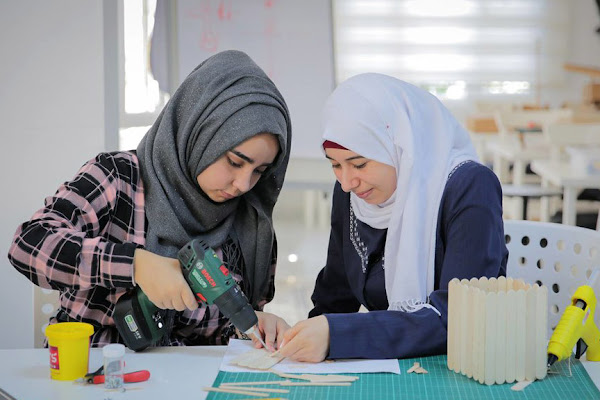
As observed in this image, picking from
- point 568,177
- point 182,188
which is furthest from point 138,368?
point 568,177

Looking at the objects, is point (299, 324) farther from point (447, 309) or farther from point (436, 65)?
point (436, 65)

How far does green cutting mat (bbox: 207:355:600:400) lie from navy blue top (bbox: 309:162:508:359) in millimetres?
87

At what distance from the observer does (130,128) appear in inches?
114

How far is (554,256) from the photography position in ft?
7.22

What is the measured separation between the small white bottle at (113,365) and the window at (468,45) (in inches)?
322

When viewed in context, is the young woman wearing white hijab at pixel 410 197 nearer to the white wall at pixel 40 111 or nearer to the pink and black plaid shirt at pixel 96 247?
the pink and black plaid shirt at pixel 96 247

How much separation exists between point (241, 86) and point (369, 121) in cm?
30

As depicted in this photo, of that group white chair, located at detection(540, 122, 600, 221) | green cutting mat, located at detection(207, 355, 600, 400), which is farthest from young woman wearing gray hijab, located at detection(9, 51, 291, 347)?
white chair, located at detection(540, 122, 600, 221)

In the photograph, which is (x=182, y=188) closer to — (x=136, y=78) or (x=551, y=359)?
(x=551, y=359)

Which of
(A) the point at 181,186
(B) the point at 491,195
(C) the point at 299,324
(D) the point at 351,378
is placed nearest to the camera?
(D) the point at 351,378

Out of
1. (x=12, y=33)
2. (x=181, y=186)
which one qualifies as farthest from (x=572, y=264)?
(x=12, y=33)

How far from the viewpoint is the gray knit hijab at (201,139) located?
1.84 m

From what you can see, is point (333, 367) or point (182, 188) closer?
point (333, 367)

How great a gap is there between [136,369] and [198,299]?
17 cm
